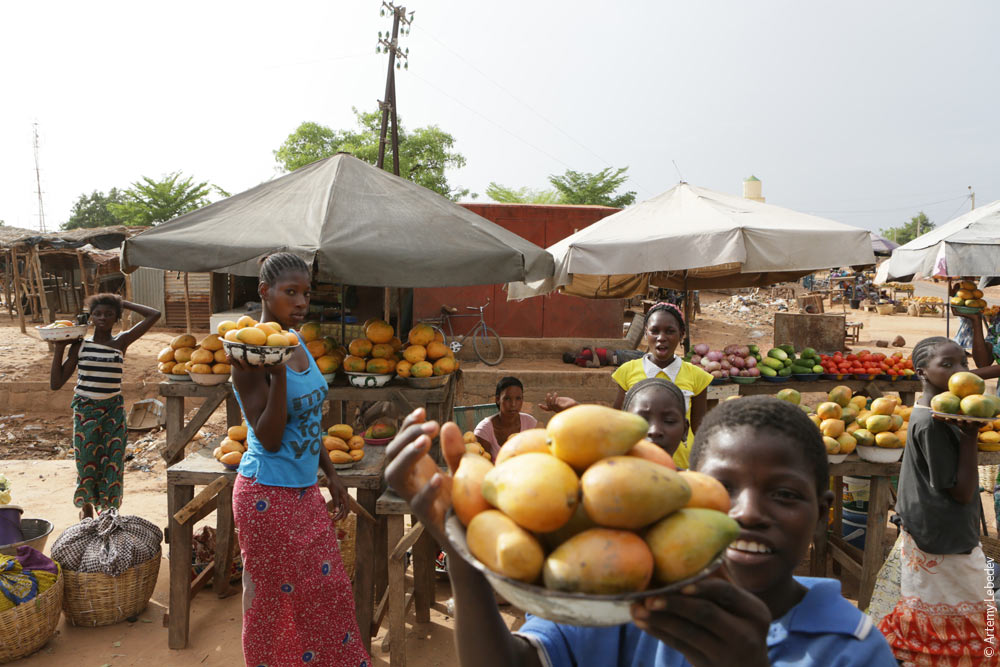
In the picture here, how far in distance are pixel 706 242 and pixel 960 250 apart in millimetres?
2490

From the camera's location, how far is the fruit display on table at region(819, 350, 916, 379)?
6134 mm

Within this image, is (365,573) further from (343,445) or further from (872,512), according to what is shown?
(872,512)

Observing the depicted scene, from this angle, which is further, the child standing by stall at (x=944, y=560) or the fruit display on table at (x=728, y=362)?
the fruit display on table at (x=728, y=362)

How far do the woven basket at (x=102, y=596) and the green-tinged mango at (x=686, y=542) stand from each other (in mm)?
4426

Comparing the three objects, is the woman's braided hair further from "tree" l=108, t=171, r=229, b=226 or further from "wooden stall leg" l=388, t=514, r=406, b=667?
"tree" l=108, t=171, r=229, b=226

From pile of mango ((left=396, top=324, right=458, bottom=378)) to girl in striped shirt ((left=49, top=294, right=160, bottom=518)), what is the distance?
240cm

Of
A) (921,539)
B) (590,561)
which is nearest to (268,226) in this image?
(590,561)

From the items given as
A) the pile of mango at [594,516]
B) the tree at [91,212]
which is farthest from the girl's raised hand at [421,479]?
the tree at [91,212]

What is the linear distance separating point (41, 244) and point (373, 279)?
18.6 m

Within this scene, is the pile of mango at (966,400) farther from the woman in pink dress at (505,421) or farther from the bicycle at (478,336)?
the bicycle at (478,336)

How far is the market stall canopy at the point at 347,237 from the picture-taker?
3682 millimetres

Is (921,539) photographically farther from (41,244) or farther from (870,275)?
(870,275)

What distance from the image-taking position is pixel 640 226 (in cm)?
551

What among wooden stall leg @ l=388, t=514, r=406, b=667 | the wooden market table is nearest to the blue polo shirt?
wooden stall leg @ l=388, t=514, r=406, b=667
